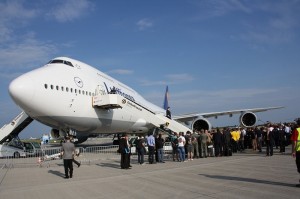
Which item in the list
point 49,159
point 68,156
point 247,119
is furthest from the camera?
point 247,119

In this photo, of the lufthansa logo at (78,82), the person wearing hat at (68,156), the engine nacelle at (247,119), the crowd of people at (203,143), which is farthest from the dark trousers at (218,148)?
the engine nacelle at (247,119)

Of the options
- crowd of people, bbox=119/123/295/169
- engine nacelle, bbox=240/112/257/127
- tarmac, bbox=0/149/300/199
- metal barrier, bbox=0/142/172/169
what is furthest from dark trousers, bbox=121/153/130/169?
engine nacelle, bbox=240/112/257/127

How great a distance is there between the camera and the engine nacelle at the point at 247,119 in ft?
93.8

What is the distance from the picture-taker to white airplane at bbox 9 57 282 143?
50.0 ft

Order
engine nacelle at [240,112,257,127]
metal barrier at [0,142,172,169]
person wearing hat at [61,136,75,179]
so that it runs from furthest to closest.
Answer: engine nacelle at [240,112,257,127], metal barrier at [0,142,172,169], person wearing hat at [61,136,75,179]

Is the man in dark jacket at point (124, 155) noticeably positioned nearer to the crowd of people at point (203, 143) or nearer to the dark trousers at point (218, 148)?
the crowd of people at point (203, 143)

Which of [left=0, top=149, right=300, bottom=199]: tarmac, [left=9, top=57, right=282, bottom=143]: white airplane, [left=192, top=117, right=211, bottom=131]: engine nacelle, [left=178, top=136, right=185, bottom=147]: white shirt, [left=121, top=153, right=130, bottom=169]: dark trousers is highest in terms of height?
[left=9, top=57, right=282, bottom=143]: white airplane

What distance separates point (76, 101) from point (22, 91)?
3358mm

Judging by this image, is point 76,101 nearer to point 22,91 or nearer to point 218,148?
point 22,91

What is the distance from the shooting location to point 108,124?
67.9 feet

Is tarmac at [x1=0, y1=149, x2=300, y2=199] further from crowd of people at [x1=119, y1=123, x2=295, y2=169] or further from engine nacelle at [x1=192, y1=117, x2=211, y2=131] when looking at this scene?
engine nacelle at [x1=192, y1=117, x2=211, y2=131]

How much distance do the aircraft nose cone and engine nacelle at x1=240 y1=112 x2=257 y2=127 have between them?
19793 mm

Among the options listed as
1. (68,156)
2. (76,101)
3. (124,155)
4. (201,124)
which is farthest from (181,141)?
(201,124)

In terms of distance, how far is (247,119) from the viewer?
28969 millimetres
